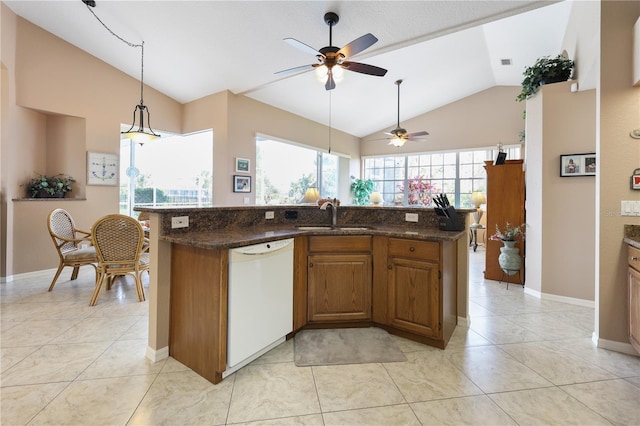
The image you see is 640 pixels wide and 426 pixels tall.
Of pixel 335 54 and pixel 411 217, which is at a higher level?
pixel 335 54

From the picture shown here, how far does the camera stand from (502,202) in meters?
3.99

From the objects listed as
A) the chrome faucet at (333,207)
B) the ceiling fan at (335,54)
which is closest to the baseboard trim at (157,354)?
the chrome faucet at (333,207)

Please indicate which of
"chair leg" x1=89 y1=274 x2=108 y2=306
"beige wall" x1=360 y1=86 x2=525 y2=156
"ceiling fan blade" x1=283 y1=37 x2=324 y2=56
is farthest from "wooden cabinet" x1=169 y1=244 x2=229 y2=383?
"beige wall" x1=360 y1=86 x2=525 y2=156

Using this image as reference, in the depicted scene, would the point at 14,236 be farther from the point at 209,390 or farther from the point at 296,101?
the point at 296,101

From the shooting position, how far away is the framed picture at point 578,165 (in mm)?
3039

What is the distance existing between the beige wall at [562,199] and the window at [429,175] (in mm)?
3630

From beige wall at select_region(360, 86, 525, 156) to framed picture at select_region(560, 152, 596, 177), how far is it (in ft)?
12.1

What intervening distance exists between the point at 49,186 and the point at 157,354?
3.90 metres

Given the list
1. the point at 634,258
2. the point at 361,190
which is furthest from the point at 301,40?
the point at 361,190

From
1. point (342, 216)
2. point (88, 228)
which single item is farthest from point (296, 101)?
point (88, 228)

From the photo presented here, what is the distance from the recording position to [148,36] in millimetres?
3779

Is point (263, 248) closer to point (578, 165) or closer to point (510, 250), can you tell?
point (510, 250)

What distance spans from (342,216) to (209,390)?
191 centimetres

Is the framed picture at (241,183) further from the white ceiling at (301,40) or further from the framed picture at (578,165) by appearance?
the framed picture at (578,165)
